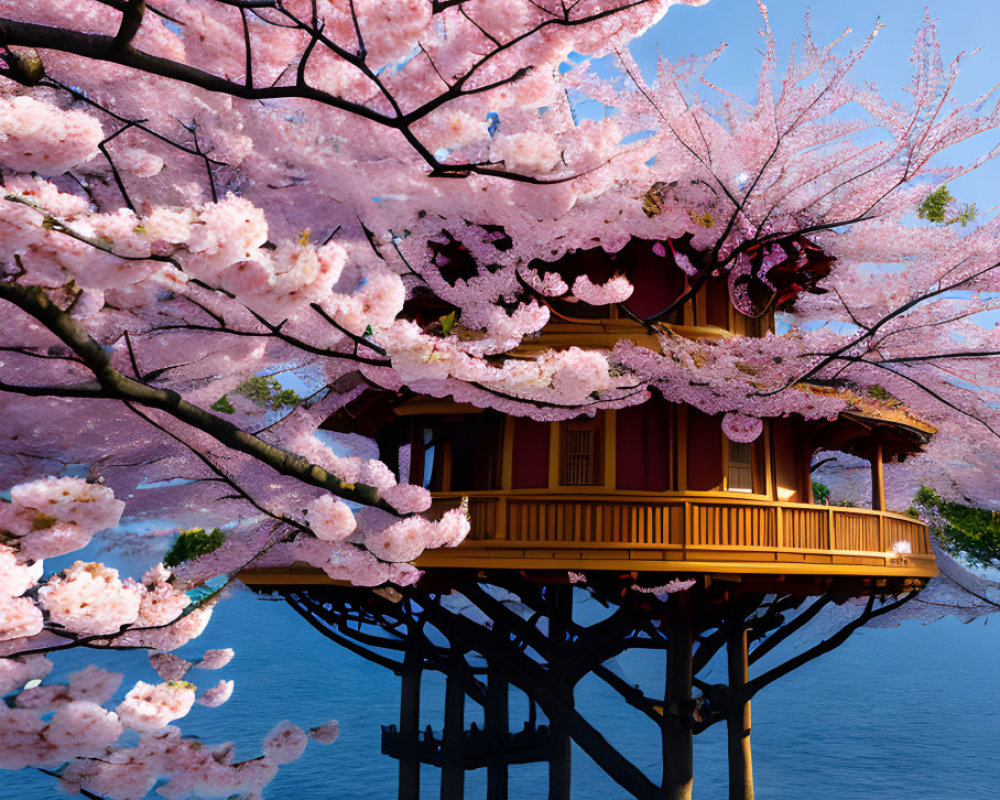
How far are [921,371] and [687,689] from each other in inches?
265

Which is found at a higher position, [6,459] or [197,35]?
[197,35]

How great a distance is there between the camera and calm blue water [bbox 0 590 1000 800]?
157ft

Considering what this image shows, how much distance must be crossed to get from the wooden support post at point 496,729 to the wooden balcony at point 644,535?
742 centimetres

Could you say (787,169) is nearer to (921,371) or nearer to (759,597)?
(921,371)

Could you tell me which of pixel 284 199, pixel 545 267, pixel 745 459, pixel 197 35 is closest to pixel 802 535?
pixel 745 459

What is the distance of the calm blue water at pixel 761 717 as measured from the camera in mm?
47781

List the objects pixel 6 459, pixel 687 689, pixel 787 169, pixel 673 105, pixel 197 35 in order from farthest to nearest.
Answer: pixel 687 689, pixel 787 169, pixel 673 105, pixel 6 459, pixel 197 35

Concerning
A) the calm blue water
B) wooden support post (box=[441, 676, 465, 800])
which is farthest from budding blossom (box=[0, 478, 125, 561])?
the calm blue water

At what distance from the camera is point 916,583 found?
1593 centimetres

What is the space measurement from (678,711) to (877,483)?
568 cm

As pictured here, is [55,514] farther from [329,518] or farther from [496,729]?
[496,729]

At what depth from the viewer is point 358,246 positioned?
10.5 m

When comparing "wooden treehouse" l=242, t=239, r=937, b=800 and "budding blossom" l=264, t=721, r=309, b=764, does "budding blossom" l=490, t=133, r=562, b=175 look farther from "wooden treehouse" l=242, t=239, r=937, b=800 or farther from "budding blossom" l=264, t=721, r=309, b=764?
"budding blossom" l=264, t=721, r=309, b=764

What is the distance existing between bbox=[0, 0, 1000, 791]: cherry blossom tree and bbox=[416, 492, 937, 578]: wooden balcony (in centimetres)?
180
